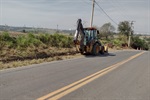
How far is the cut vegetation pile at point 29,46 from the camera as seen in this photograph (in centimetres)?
1700

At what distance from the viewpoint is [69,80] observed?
921 centimetres

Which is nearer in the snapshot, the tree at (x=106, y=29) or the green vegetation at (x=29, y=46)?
the green vegetation at (x=29, y=46)

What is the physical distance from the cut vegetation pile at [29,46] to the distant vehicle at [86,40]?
130 cm

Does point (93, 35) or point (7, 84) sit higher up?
point (93, 35)

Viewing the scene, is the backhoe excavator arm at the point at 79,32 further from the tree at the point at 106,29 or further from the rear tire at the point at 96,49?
the tree at the point at 106,29

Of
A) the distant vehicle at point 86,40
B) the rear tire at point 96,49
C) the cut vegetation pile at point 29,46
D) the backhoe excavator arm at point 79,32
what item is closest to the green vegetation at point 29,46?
the cut vegetation pile at point 29,46

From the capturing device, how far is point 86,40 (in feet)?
74.4

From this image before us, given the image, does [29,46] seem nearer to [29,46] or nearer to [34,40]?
[29,46]

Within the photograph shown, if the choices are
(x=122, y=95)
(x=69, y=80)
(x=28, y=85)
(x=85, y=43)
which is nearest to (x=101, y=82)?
(x=69, y=80)

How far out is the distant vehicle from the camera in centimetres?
2148

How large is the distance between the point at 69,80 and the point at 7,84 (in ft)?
7.75

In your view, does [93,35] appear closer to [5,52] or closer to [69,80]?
[5,52]

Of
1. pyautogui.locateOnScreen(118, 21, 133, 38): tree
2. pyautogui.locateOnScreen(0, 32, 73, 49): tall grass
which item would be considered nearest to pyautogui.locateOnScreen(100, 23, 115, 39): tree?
pyautogui.locateOnScreen(118, 21, 133, 38): tree

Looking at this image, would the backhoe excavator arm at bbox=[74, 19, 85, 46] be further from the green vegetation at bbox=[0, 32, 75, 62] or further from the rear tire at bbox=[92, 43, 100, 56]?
the rear tire at bbox=[92, 43, 100, 56]
